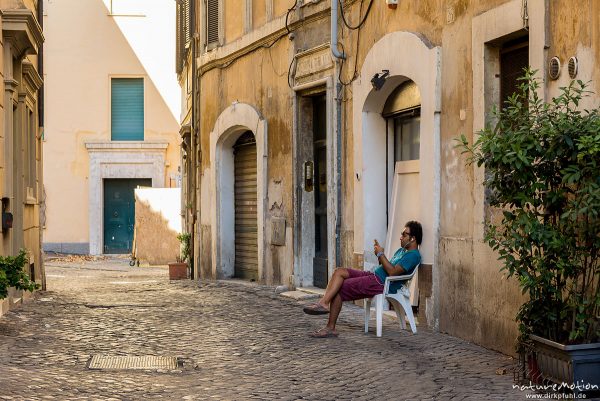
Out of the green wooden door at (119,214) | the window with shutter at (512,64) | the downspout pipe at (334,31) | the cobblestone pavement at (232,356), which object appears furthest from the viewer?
the green wooden door at (119,214)

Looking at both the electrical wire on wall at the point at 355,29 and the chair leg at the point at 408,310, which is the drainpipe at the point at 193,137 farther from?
the chair leg at the point at 408,310

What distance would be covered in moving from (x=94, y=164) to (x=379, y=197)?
19.9 metres

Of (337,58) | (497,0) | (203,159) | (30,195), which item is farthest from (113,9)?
(497,0)

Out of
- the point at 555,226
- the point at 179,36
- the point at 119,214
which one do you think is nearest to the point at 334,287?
the point at 555,226

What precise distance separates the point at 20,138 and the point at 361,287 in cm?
612

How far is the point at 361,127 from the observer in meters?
12.2

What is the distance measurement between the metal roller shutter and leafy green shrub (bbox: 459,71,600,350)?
10.4 metres

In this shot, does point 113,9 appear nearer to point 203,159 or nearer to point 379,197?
point 203,159

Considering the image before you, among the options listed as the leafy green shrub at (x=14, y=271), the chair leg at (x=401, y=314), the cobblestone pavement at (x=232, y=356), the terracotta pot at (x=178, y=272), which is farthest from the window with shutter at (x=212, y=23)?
the chair leg at (x=401, y=314)

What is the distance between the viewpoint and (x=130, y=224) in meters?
31.1

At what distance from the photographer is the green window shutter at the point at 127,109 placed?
30953 millimetres

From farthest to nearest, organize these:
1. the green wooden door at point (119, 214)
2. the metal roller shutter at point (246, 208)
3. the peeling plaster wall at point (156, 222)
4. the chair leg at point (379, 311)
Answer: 1. the green wooden door at point (119, 214)
2. the peeling plaster wall at point (156, 222)
3. the metal roller shutter at point (246, 208)
4. the chair leg at point (379, 311)

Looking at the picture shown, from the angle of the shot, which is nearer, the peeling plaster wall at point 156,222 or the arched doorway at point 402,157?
the arched doorway at point 402,157

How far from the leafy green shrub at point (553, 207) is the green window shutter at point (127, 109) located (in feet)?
81.0
